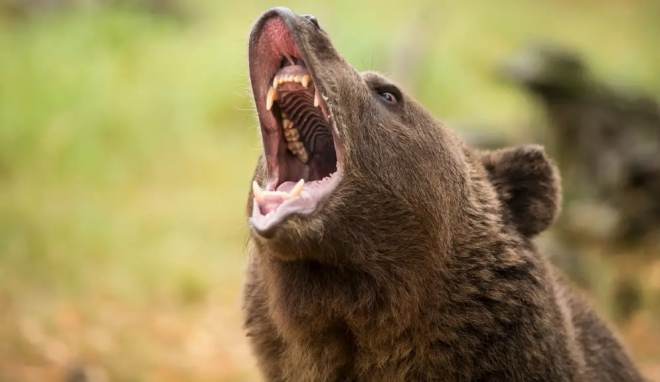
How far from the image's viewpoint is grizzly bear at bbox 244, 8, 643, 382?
286 centimetres

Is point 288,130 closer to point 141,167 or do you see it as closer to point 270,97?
point 270,97

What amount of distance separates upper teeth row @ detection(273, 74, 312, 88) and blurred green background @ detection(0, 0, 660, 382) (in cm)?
21

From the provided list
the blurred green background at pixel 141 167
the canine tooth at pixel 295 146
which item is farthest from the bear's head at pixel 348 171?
the blurred green background at pixel 141 167

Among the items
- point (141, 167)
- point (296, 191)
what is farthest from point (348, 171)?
point (141, 167)

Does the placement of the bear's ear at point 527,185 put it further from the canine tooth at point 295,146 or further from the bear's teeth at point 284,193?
the bear's teeth at point 284,193

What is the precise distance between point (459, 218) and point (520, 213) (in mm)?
465

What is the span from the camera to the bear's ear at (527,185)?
11.7 ft

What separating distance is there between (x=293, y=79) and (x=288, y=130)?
0.94 feet

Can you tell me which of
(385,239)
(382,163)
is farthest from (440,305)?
(382,163)

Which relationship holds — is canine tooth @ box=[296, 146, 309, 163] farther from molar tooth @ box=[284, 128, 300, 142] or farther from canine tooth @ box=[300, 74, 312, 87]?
canine tooth @ box=[300, 74, 312, 87]

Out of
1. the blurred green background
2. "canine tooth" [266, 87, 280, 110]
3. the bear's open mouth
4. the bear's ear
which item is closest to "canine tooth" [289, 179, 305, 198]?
the bear's open mouth

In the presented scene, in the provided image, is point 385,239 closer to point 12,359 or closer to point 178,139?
point 12,359

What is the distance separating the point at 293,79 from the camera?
2.97m

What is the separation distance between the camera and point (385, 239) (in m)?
3.00
